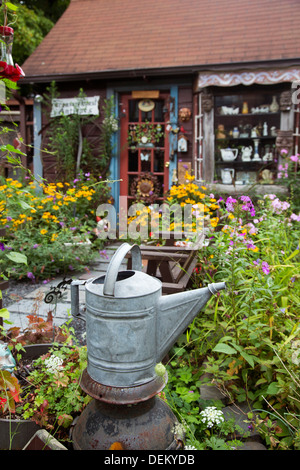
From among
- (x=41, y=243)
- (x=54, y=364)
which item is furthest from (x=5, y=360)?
(x=41, y=243)

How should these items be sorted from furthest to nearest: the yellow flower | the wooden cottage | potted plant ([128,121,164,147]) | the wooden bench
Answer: potted plant ([128,121,164,147])
the wooden cottage
the yellow flower
the wooden bench

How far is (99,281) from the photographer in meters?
1.61

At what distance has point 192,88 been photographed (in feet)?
22.2

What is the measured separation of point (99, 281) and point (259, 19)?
7.12 metres

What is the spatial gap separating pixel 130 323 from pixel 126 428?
0.41 meters

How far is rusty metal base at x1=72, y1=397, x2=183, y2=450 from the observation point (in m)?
1.49

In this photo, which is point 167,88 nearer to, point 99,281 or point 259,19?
point 259,19

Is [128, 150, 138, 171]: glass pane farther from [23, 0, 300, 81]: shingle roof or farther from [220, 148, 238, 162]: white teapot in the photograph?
[220, 148, 238, 162]: white teapot

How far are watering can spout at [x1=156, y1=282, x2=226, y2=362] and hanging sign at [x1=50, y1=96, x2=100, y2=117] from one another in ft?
20.5

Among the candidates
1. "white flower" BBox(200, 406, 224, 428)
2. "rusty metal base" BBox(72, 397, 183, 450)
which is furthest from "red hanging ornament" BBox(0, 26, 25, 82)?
"white flower" BBox(200, 406, 224, 428)

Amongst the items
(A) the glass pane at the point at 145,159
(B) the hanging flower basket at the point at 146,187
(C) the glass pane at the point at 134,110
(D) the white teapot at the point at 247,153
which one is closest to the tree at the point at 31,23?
(C) the glass pane at the point at 134,110
